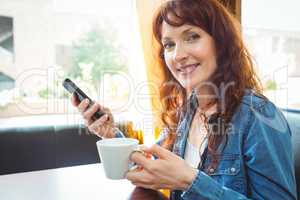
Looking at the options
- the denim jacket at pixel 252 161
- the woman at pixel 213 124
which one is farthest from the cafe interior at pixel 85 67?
the denim jacket at pixel 252 161

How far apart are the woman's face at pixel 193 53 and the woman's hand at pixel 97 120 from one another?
11.6 inches

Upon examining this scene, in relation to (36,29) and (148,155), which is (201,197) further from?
(36,29)

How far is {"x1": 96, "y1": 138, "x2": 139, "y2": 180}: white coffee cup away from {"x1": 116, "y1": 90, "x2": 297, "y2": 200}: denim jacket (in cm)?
13

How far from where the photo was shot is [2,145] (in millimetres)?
1457

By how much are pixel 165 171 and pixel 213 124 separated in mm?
294

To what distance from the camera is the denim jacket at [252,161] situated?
57cm

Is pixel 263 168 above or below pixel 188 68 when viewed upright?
below


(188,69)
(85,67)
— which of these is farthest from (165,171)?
(85,67)

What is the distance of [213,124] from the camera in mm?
803

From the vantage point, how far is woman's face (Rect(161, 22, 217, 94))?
0.77 metres

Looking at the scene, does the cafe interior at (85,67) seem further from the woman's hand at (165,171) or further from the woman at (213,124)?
the woman's hand at (165,171)

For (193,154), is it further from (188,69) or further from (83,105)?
(83,105)

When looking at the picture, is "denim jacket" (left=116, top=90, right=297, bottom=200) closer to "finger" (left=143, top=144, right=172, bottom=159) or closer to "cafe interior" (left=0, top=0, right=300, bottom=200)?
"finger" (left=143, top=144, right=172, bottom=159)

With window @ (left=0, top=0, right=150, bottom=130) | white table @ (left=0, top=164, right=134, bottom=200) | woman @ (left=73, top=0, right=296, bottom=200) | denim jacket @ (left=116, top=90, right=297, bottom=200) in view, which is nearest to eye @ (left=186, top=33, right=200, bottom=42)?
woman @ (left=73, top=0, right=296, bottom=200)
